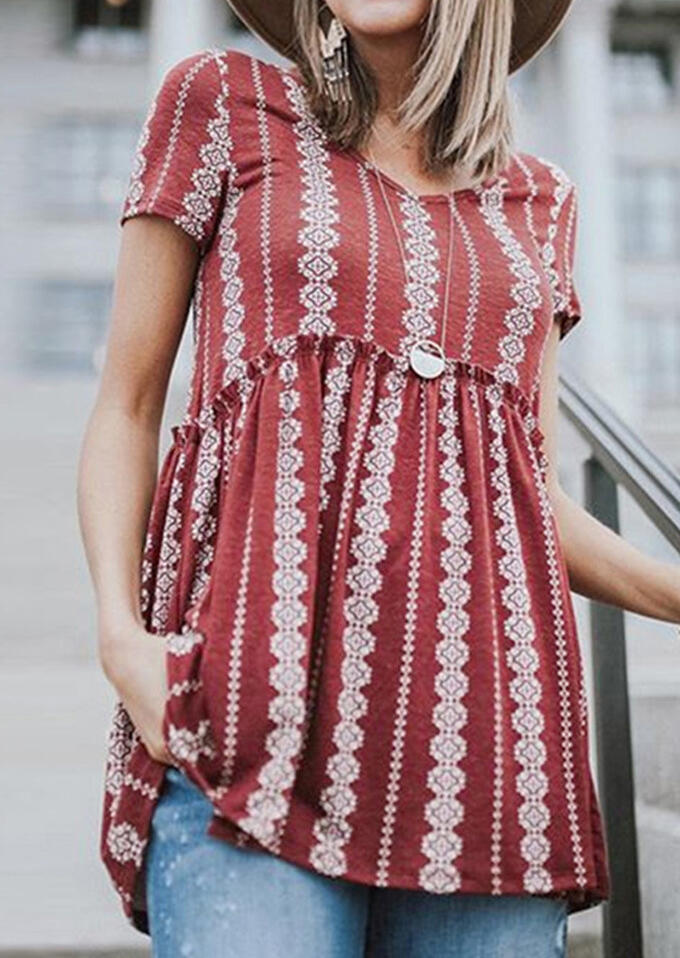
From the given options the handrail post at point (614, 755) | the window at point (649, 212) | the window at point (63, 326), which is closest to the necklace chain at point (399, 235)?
the handrail post at point (614, 755)

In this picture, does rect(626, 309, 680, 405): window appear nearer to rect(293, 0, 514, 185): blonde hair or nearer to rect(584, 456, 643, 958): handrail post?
rect(584, 456, 643, 958): handrail post

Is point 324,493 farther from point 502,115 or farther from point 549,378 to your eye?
point 502,115

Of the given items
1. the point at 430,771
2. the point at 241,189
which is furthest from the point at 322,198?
the point at 430,771

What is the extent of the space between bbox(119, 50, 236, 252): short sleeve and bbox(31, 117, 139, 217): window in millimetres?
20622

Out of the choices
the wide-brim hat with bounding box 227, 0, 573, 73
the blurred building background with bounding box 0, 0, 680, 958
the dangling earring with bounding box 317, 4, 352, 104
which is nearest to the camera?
the dangling earring with bounding box 317, 4, 352, 104

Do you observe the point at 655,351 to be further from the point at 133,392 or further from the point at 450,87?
the point at 133,392

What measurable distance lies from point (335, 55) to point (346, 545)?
62 centimetres

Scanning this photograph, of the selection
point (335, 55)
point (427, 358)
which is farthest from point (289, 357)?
point (335, 55)

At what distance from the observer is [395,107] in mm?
1477

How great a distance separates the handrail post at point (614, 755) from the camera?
6.93 ft

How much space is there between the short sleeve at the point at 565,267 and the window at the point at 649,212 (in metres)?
21.7

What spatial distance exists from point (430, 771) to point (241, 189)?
59 cm

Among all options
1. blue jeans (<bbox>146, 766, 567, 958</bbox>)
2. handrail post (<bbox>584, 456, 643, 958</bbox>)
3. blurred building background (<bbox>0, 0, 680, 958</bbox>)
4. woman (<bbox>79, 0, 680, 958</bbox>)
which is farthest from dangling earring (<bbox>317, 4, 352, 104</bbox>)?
blurred building background (<bbox>0, 0, 680, 958</bbox>)

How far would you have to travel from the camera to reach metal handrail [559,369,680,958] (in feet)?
6.63
